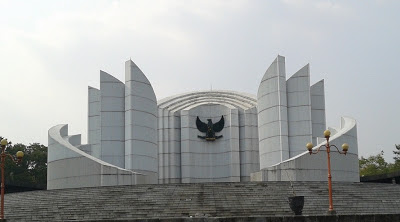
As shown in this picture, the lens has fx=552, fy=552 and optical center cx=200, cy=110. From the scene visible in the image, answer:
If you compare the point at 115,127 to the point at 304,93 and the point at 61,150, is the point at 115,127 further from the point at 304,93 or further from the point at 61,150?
the point at 304,93

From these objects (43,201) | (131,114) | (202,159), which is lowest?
(43,201)

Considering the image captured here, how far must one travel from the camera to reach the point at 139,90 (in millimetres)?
36031

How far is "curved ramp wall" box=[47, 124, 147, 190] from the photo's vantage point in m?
31.5

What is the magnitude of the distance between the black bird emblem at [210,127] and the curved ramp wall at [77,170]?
31.0 ft

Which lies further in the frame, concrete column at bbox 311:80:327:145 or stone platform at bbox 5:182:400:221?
concrete column at bbox 311:80:327:145

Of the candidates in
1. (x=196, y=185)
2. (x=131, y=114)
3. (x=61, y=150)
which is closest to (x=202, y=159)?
(x=131, y=114)

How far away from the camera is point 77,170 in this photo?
3247 centimetres

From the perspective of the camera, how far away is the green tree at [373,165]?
5462 cm

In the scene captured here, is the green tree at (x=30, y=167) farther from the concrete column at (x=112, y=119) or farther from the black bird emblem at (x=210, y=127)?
the concrete column at (x=112, y=119)

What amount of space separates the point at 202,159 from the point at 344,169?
1175cm

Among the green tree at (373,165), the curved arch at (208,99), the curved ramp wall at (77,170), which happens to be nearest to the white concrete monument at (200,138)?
the curved ramp wall at (77,170)

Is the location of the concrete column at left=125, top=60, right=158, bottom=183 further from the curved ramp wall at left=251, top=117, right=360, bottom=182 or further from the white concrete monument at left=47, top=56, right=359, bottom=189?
the curved ramp wall at left=251, top=117, right=360, bottom=182

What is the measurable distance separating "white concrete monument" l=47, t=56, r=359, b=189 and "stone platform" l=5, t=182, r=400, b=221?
586cm

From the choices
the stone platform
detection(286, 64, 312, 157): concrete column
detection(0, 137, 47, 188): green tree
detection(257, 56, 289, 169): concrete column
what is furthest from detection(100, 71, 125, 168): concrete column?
detection(0, 137, 47, 188): green tree
